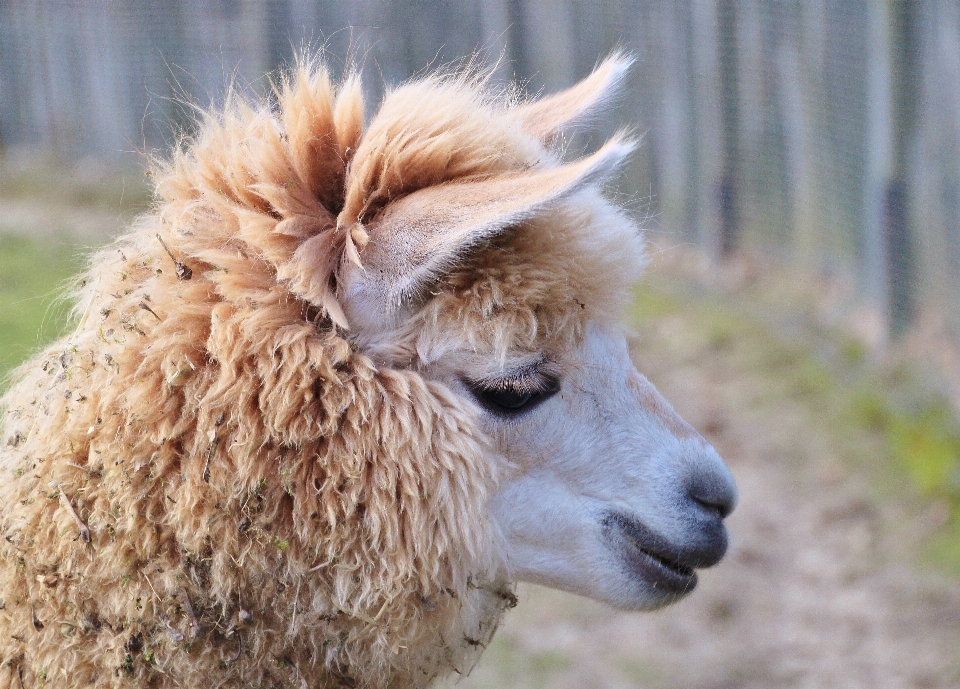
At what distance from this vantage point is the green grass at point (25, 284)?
6.64 m

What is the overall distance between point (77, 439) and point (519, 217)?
2.97ft

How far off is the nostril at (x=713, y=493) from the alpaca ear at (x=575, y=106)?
0.88m

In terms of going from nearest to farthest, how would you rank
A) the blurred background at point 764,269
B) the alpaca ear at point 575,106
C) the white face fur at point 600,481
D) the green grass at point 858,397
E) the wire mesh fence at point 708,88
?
the white face fur at point 600,481 < the alpaca ear at point 575,106 < the blurred background at point 764,269 < the green grass at point 858,397 < the wire mesh fence at point 708,88

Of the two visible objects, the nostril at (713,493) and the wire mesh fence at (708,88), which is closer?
the nostril at (713,493)

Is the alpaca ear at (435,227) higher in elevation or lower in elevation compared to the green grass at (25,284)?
higher

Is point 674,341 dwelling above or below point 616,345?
below

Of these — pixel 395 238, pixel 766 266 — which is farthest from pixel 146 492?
pixel 766 266

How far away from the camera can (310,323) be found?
1.84 meters

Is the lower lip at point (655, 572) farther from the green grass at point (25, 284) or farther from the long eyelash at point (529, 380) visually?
the green grass at point (25, 284)

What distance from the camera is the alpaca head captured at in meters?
1.86

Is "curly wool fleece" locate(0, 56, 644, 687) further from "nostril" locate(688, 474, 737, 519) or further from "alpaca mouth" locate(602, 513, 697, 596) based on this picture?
"nostril" locate(688, 474, 737, 519)

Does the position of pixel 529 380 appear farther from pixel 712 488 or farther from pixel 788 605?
pixel 788 605

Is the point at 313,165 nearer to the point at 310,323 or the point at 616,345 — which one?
the point at 310,323

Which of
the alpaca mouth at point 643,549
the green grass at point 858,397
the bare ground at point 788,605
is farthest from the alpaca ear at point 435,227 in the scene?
A: the green grass at point 858,397
